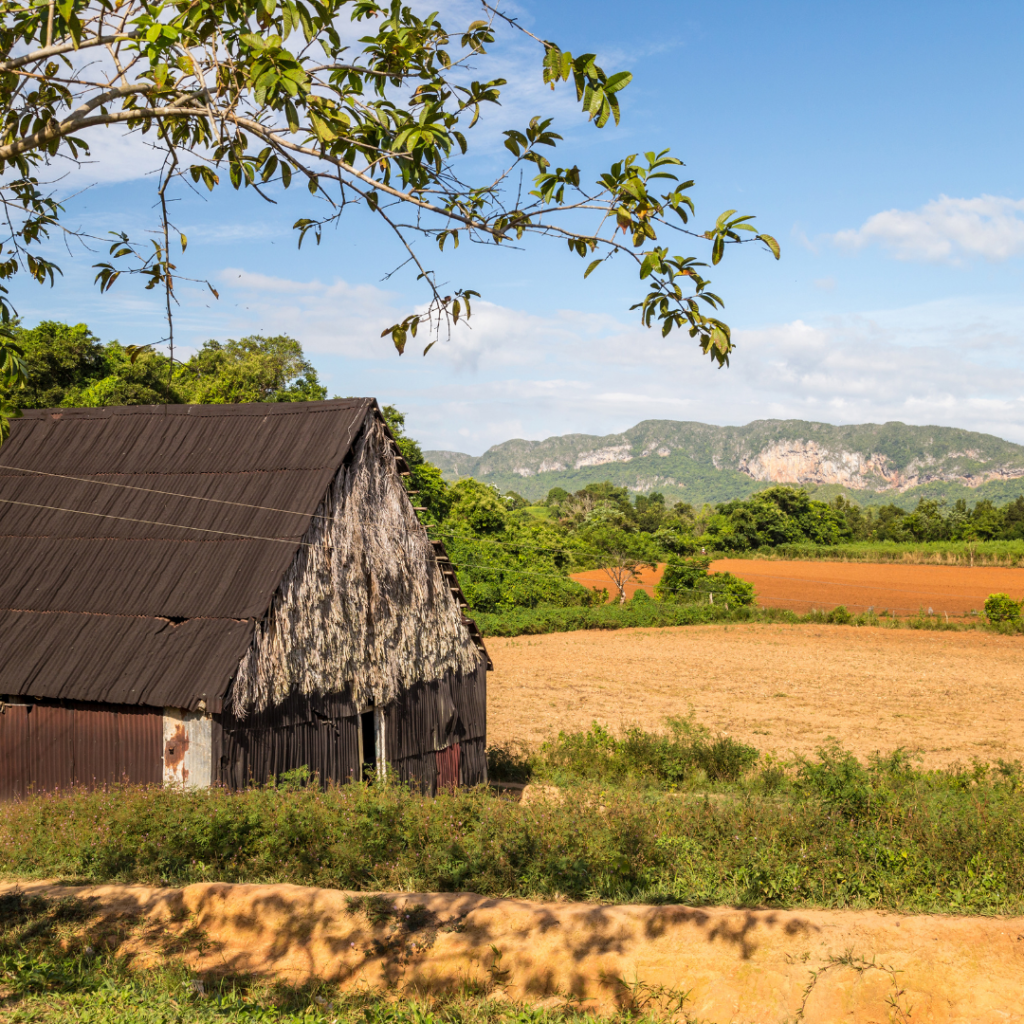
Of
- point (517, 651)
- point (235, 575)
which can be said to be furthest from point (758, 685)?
point (235, 575)

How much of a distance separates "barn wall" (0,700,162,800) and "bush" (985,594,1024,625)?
39559mm

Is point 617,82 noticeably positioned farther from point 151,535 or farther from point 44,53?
point 151,535

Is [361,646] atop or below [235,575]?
below

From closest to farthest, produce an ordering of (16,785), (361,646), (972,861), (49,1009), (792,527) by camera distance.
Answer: (49,1009), (972,861), (16,785), (361,646), (792,527)

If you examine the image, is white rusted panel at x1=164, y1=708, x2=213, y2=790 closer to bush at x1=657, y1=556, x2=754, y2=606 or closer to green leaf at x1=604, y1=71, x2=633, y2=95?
green leaf at x1=604, y1=71, x2=633, y2=95

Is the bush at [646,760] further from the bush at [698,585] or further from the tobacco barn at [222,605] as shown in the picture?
the bush at [698,585]

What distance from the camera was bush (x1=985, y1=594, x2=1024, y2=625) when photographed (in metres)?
38.9

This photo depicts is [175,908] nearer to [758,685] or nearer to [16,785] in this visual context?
[16,785]

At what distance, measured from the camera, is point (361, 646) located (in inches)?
440

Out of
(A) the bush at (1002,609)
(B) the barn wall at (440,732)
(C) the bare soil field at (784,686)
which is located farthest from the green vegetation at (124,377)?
(A) the bush at (1002,609)

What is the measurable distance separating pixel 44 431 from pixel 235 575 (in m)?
4.84

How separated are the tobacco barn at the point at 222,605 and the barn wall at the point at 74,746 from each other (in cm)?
2

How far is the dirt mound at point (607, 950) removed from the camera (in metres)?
5.57

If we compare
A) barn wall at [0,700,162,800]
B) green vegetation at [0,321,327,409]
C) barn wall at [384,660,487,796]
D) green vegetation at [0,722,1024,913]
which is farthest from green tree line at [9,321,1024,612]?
green vegetation at [0,722,1024,913]
